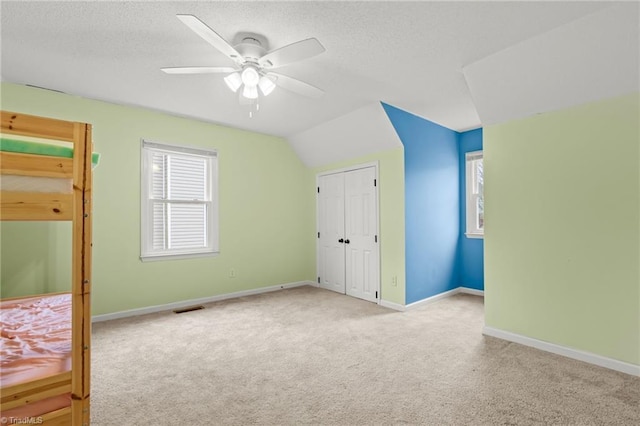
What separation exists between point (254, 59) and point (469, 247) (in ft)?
13.4

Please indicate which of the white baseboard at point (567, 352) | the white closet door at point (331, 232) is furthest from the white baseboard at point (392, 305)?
the white baseboard at point (567, 352)

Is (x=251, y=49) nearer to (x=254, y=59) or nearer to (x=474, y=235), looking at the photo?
(x=254, y=59)

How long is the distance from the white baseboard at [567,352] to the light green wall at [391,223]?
1152mm

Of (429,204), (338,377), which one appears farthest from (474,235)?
(338,377)

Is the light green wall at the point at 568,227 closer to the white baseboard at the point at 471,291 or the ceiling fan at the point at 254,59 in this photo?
the white baseboard at the point at 471,291

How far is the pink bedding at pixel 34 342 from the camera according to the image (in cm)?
120

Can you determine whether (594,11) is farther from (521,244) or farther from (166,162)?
(166,162)

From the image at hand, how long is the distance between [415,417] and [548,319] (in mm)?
1698

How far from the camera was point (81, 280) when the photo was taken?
124cm

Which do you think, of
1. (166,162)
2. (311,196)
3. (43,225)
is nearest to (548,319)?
(311,196)

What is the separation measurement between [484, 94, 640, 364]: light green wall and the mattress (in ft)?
10.7

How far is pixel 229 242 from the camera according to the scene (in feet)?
14.5

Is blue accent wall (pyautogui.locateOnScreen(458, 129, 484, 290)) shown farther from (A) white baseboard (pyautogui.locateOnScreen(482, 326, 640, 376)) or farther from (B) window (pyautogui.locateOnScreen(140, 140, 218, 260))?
(B) window (pyautogui.locateOnScreen(140, 140, 218, 260))

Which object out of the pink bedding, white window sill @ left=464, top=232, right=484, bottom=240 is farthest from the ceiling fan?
white window sill @ left=464, top=232, right=484, bottom=240
